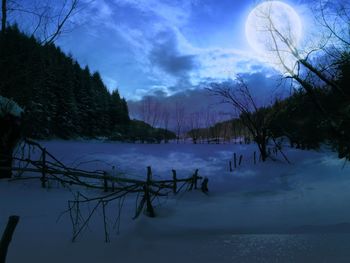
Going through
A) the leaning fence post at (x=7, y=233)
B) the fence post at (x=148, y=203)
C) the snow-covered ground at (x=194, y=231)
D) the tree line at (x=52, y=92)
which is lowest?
the snow-covered ground at (x=194, y=231)

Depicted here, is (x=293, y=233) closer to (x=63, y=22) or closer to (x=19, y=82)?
(x=63, y=22)

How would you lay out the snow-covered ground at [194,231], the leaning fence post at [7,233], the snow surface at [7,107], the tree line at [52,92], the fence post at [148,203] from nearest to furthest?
the leaning fence post at [7,233], the snow-covered ground at [194,231], the fence post at [148,203], the snow surface at [7,107], the tree line at [52,92]

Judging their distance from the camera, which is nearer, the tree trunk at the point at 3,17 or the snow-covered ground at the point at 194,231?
the snow-covered ground at the point at 194,231

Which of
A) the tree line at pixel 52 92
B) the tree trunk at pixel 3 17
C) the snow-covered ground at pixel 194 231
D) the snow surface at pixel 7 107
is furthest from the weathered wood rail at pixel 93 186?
the tree trunk at pixel 3 17

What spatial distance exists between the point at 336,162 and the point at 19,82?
478 inches

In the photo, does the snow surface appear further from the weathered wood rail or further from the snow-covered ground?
the snow-covered ground

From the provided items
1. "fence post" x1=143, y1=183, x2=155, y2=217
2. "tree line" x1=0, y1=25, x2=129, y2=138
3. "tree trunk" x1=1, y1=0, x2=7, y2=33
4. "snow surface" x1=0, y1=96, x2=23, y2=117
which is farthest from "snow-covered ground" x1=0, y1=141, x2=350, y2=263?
"tree trunk" x1=1, y1=0, x2=7, y2=33

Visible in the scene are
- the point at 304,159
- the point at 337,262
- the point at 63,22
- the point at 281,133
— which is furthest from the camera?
the point at 281,133

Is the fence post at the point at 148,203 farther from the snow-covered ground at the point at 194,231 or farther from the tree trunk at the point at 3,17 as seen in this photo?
the tree trunk at the point at 3,17

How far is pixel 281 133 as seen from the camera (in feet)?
89.9

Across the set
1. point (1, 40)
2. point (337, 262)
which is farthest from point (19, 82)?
point (337, 262)

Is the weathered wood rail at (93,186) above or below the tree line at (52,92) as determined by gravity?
below

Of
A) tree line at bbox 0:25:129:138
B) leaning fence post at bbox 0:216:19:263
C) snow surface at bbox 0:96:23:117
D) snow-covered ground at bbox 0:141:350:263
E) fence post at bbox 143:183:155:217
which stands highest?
tree line at bbox 0:25:129:138

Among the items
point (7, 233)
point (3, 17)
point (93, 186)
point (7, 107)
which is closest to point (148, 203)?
point (93, 186)
